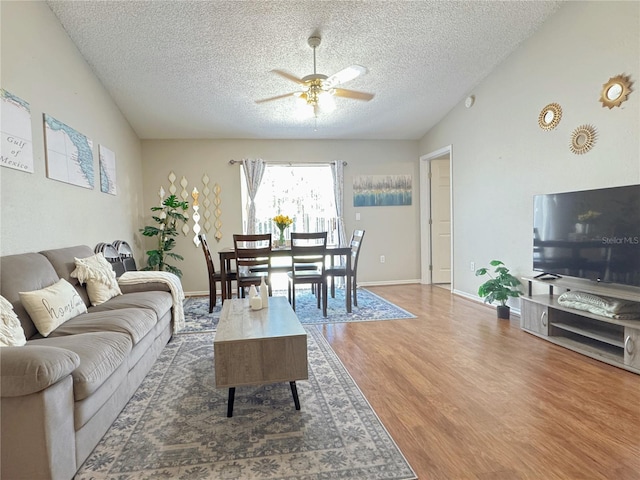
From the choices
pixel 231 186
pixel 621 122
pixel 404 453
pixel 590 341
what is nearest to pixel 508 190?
pixel 621 122

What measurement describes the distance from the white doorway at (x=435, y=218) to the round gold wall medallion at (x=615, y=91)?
3.09 meters

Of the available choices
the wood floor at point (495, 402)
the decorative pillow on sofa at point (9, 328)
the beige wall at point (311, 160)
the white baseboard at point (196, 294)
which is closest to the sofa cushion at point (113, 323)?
the decorative pillow on sofa at point (9, 328)

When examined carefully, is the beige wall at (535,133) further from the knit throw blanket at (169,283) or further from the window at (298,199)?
the knit throw blanket at (169,283)

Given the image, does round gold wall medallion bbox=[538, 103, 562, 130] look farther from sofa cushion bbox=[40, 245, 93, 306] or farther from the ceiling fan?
sofa cushion bbox=[40, 245, 93, 306]

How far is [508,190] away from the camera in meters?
4.08

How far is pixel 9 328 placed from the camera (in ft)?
5.82

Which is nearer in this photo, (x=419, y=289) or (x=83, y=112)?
(x=83, y=112)

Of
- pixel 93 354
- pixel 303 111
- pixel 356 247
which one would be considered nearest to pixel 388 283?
pixel 356 247

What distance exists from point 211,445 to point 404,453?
0.93 meters

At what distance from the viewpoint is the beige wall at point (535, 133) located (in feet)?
9.17

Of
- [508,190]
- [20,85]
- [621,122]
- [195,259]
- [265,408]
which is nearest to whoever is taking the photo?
[265,408]

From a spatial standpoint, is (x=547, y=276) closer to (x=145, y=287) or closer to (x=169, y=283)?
(x=169, y=283)

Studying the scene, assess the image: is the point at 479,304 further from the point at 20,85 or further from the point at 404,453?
the point at 20,85

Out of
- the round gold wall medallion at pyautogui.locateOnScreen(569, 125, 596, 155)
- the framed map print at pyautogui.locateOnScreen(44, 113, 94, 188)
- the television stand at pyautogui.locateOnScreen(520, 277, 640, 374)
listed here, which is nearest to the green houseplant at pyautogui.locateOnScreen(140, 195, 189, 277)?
the framed map print at pyautogui.locateOnScreen(44, 113, 94, 188)
